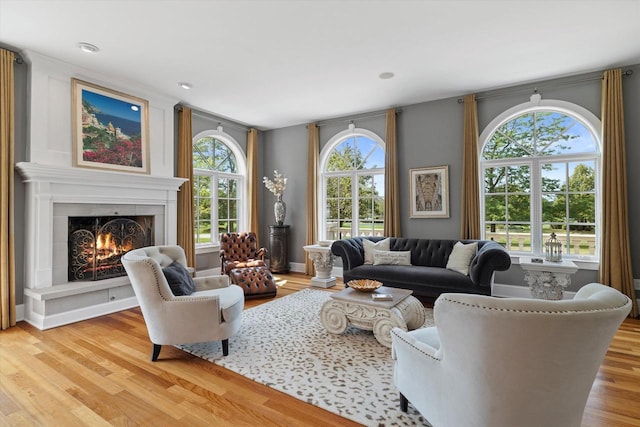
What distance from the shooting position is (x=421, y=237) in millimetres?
5336

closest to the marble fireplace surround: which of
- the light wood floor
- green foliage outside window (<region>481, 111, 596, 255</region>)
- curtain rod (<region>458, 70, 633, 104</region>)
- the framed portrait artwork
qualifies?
the light wood floor

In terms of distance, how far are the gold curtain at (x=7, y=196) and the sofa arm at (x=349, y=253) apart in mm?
3897

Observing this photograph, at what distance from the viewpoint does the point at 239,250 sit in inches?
215

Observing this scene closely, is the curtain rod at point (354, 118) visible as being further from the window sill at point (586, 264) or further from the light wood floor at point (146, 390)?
the light wood floor at point (146, 390)

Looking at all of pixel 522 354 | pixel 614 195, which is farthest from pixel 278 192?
pixel 522 354

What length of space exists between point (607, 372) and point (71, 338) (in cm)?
488

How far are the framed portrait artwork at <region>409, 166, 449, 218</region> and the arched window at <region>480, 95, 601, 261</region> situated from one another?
56 centimetres

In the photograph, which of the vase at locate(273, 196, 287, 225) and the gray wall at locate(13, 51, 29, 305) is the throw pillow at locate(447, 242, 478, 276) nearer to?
the vase at locate(273, 196, 287, 225)

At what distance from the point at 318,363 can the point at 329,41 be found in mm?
3191

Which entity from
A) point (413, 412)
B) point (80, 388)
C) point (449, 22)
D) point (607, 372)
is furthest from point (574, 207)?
point (80, 388)

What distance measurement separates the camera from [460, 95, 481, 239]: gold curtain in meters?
4.81

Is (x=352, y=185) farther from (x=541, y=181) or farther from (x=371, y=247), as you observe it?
(x=541, y=181)

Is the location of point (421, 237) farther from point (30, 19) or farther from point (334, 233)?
point (30, 19)

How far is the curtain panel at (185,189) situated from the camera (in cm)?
527
